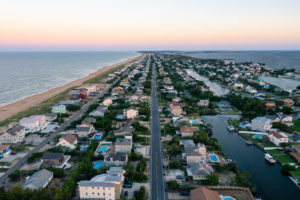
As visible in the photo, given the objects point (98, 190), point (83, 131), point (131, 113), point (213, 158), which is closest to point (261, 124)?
point (213, 158)

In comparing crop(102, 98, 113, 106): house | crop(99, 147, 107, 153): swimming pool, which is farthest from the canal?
crop(102, 98, 113, 106): house

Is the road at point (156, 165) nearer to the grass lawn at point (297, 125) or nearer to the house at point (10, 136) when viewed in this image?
the house at point (10, 136)

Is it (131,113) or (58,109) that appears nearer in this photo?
(131,113)

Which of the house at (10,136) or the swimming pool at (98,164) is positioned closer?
the swimming pool at (98,164)

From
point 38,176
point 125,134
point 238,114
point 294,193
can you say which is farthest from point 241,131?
point 38,176

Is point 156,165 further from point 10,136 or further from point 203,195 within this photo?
point 10,136

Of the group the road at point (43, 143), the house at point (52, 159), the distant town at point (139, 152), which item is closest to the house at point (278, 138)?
the distant town at point (139, 152)
